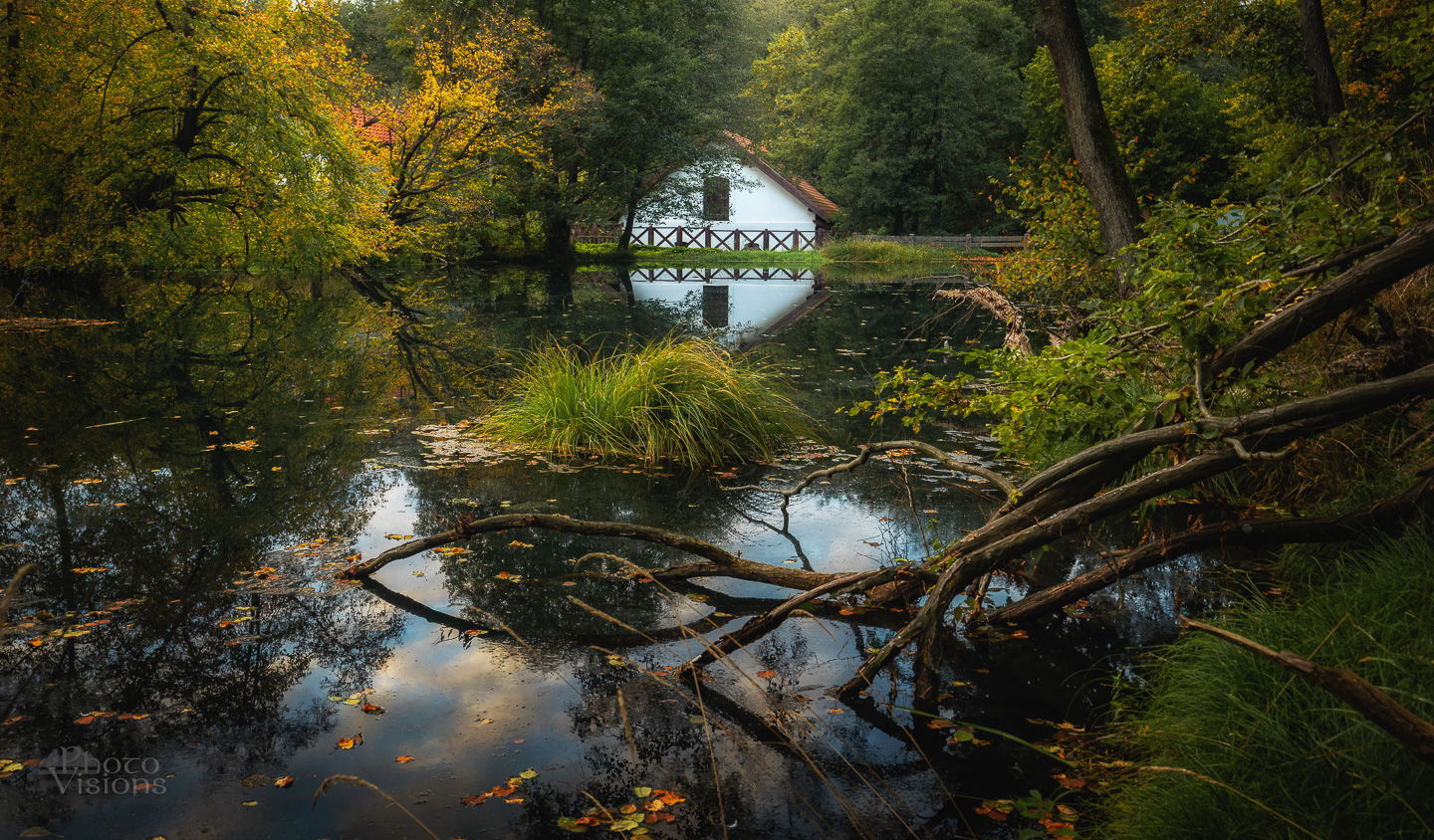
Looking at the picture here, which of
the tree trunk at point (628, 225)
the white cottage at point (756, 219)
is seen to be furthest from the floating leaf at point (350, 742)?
the white cottage at point (756, 219)

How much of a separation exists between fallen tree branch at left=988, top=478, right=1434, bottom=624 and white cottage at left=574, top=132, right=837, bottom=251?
38.6m

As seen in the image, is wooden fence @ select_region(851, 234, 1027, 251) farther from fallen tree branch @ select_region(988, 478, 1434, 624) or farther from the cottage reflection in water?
fallen tree branch @ select_region(988, 478, 1434, 624)

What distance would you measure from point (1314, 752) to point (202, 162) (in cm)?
2004

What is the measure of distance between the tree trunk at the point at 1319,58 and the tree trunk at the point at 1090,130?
6037 mm

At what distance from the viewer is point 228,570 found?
5.05m

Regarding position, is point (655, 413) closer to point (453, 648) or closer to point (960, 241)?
point (453, 648)

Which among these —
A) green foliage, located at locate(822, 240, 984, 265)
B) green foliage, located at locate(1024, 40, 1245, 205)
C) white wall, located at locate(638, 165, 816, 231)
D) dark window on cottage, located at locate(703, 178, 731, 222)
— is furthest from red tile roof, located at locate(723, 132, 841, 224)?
green foliage, located at locate(1024, 40, 1245, 205)

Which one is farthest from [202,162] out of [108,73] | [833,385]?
[833,385]

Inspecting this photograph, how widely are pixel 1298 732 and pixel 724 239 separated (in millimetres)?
40983

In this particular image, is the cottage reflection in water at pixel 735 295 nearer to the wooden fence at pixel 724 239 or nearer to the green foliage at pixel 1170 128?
the wooden fence at pixel 724 239

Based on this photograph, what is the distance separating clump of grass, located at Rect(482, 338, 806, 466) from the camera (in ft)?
25.2

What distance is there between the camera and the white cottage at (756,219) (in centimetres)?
4206

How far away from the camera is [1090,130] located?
7.13 m

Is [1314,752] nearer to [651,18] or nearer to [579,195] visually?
[579,195]
